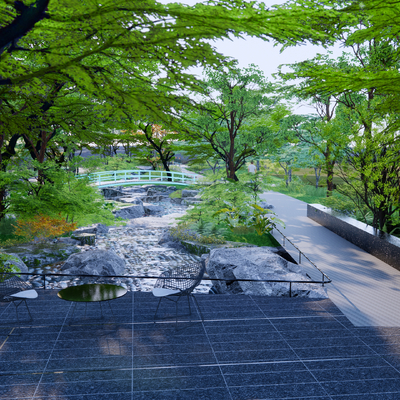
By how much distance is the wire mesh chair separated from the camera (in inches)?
206

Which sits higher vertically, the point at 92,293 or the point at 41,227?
the point at 41,227

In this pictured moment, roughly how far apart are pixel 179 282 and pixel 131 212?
1316 cm

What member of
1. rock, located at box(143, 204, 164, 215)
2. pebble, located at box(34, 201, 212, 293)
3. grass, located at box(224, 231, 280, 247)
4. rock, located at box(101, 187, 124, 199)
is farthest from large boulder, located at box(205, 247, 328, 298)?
rock, located at box(101, 187, 124, 199)

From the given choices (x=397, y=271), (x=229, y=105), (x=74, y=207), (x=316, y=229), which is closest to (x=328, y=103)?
(x=229, y=105)

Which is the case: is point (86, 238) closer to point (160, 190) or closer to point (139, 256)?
point (139, 256)

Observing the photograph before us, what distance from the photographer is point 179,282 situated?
5.90 meters

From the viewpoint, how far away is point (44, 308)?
5668 millimetres

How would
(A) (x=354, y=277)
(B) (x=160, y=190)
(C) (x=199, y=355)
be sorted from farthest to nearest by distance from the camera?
(B) (x=160, y=190)
(A) (x=354, y=277)
(C) (x=199, y=355)

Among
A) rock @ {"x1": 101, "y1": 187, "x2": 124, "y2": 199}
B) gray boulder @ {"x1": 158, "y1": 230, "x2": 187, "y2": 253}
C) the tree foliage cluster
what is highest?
the tree foliage cluster

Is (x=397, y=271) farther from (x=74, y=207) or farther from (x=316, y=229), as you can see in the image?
(x=74, y=207)

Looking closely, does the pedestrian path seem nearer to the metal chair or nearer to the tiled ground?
the tiled ground

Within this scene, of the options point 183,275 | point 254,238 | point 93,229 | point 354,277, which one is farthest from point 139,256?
point 354,277

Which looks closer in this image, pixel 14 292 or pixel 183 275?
pixel 14 292

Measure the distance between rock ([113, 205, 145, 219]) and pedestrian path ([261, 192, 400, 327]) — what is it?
31.2 feet
